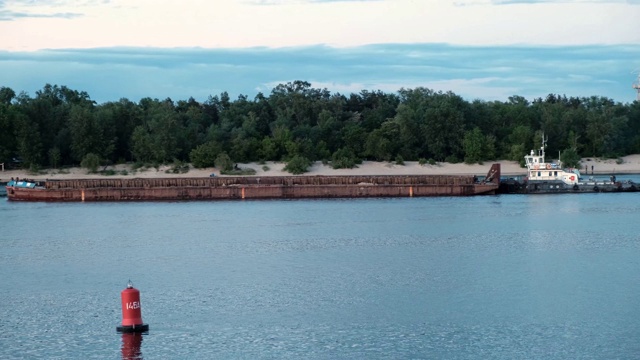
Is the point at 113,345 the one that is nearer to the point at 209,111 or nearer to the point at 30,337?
the point at 30,337

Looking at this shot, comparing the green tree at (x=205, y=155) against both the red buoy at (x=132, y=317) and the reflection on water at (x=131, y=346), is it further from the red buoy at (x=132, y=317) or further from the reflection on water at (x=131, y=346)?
the reflection on water at (x=131, y=346)

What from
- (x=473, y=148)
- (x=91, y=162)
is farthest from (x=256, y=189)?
(x=473, y=148)

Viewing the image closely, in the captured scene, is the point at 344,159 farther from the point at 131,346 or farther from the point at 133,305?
the point at 131,346

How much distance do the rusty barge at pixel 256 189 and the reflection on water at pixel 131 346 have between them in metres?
59.4

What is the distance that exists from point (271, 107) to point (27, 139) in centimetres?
3710

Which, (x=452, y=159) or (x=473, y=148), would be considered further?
(x=452, y=159)

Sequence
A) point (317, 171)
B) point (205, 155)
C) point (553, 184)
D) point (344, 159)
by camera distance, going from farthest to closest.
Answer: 1. point (344, 159)
2. point (317, 171)
3. point (205, 155)
4. point (553, 184)

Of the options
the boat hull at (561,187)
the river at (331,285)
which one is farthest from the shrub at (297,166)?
the river at (331,285)

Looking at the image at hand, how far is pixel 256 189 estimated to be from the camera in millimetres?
95375

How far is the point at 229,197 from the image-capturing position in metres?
94.7

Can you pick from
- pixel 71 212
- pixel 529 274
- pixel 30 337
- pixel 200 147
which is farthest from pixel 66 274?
pixel 200 147

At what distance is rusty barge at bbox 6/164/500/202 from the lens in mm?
94188

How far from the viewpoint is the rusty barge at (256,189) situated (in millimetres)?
94188

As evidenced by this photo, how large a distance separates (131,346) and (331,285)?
41.2ft
